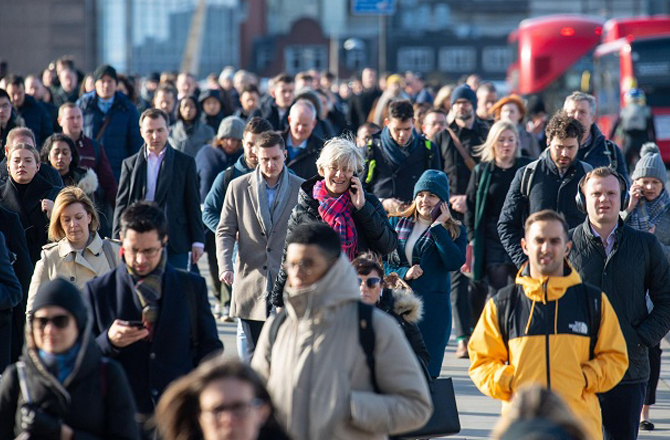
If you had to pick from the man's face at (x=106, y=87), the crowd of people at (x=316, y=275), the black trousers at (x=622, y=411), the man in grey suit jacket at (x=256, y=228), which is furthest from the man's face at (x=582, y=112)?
the man's face at (x=106, y=87)

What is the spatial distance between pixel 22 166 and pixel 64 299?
4475 mm

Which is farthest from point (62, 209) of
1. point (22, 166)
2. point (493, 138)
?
point (493, 138)

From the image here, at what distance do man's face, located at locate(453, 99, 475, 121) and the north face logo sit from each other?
630 centimetres

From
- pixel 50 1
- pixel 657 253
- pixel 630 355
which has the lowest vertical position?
pixel 630 355

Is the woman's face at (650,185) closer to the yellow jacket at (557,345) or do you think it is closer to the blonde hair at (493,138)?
the blonde hair at (493,138)

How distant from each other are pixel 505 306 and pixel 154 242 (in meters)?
1.49

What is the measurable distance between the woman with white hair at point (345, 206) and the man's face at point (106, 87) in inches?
222

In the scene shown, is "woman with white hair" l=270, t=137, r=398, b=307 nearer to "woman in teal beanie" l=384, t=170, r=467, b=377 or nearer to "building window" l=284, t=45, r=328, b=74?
"woman in teal beanie" l=384, t=170, r=467, b=377

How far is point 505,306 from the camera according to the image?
5.91 metres

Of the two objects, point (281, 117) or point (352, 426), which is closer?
point (352, 426)

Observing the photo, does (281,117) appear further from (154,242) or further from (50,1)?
(50,1)

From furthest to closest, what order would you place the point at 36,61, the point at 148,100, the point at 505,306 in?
the point at 36,61 < the point at 148,100 < the point at 505,306

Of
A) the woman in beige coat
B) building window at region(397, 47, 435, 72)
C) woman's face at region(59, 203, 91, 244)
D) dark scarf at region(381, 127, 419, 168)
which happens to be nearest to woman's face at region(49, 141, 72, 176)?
dark scarf at region(381, 127, 419, 168)

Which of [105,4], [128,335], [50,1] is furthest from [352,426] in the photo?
[105,4]
